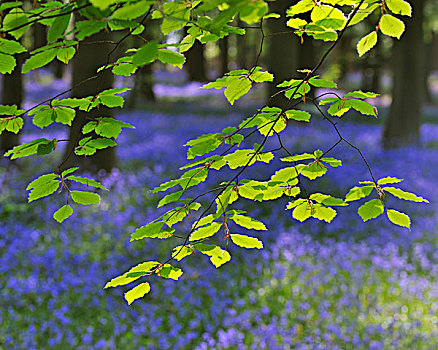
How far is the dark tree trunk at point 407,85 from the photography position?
41.0 feet

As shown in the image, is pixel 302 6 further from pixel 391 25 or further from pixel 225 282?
pixel 225 282

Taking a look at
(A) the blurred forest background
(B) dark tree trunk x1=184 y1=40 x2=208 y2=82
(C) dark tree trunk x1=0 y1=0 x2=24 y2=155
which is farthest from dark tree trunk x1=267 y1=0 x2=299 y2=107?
(B) dark tree trunk x1=184 y1=40 x2=208 y2=82

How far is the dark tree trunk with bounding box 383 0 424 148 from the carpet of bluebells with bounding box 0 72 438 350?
11.3 feet

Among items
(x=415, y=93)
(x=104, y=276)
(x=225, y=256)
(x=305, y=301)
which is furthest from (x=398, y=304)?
(x=415, y=93)

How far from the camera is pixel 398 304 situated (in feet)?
17.7

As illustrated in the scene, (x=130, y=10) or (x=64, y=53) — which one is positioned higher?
(x=130, y=10)

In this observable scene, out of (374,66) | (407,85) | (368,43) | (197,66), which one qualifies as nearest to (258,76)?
(368,43)

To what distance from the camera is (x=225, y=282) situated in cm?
586

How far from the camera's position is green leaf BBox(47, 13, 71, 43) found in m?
1.74

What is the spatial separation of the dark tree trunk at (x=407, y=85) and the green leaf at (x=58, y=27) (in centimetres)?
1181

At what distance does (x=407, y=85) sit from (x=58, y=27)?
12.1 m

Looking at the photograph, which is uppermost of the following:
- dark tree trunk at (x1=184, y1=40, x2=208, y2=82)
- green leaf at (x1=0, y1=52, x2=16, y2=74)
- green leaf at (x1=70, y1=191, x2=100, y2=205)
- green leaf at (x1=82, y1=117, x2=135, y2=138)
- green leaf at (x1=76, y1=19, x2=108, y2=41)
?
green leaf at (x1=76, y1=19, x2=108, y2=41)

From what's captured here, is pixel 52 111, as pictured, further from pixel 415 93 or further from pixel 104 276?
pixel 415 93

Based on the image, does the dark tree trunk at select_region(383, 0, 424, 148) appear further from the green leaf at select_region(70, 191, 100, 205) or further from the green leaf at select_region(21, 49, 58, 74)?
the green leaf at select_region(21, 49, 58, 74)
